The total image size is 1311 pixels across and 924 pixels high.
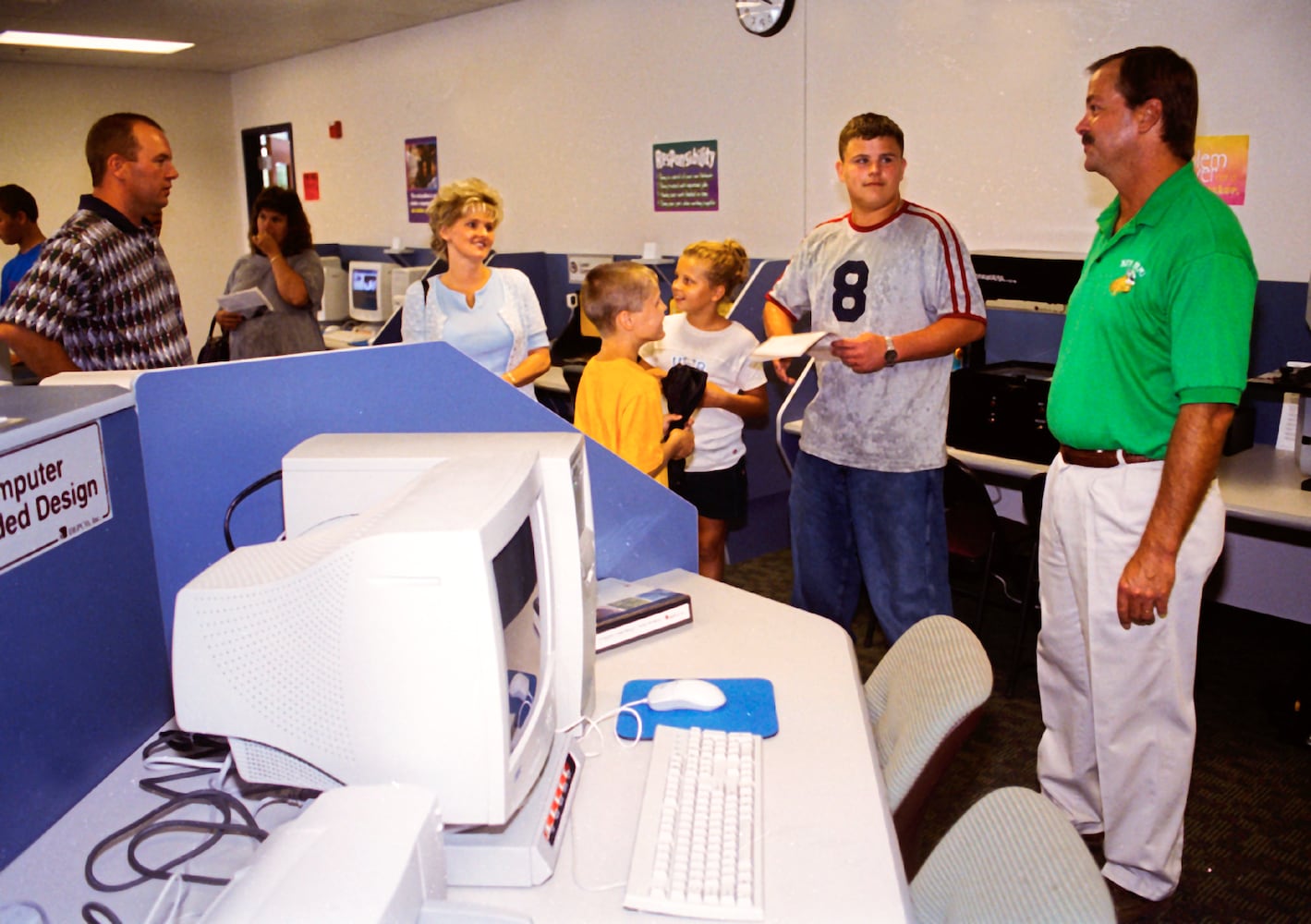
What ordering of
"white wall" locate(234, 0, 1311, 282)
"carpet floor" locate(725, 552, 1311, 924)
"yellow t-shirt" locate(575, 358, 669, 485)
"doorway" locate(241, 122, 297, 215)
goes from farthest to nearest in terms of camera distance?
"doorway" locate(241, 122, 297, 215)
"white wall" locate(234, 0, 1311, 282)
"yellow t-shirt" locate(575, 358, 669, 485)
"carpet floor" locate(725, 552, 1311, 924)

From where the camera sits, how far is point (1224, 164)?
312 cm

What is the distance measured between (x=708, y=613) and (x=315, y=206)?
664 cm

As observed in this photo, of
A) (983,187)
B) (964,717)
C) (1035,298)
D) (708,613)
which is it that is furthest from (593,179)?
(964,717)

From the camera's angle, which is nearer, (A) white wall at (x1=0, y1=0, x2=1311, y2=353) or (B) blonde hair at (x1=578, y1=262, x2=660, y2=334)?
(B) blonde hair at (x1=578, y1=262, x2=660, y2=334)

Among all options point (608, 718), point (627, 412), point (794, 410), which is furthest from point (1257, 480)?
point (608, 718)

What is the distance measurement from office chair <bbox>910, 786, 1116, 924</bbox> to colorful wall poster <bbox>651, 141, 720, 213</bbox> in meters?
Result: 3.95

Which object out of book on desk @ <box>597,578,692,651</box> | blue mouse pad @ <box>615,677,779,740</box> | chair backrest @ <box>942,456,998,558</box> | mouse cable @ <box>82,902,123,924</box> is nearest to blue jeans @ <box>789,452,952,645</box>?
chair backrest @ <box>942,456,998,558</box>

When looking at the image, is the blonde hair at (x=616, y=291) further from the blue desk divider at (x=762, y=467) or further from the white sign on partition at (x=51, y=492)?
the blue desk divider at (x=762, y=467)

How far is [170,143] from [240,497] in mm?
6996

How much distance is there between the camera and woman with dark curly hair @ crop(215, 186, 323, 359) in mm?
4121

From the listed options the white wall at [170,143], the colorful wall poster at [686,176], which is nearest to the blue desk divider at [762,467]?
the colorful wall poster at [686,176]

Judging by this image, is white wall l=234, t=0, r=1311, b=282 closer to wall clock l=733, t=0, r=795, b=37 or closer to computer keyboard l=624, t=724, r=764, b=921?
wall clock l=733, t=0, r=795, b=37

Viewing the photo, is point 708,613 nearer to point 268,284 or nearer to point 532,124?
point 268,284

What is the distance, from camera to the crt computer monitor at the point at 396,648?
3.25ft
